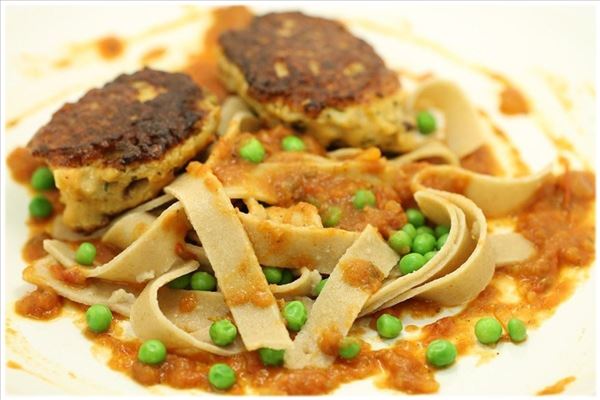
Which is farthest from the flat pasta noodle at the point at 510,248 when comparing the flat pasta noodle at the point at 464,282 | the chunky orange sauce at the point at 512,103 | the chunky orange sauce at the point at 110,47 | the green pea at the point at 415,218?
the chunky orange sauce at the point at 110,47

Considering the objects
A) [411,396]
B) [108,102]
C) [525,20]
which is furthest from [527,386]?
[525,20]

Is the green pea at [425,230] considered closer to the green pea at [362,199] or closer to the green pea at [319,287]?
the green pea at [362,199]

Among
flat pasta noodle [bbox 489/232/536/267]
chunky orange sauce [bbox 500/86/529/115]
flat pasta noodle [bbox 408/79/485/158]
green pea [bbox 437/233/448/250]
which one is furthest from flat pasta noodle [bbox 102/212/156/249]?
chunky orange sauce [bbox 500/86/529/115]

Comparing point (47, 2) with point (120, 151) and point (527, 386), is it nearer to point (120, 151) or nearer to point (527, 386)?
point (120, 151)

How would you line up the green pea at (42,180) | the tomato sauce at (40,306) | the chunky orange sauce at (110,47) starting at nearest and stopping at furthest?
the tomato sauce at (40,306)
the green pea at (42,180)
the chunky orange sauce at (110,47)

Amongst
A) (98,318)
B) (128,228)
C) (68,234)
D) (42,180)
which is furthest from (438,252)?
(42,180)

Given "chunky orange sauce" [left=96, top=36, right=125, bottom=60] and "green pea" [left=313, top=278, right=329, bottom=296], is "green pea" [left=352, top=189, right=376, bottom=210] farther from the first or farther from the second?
"chunky orange sauce" [left=96, top=36, right=125, bottom=60]
